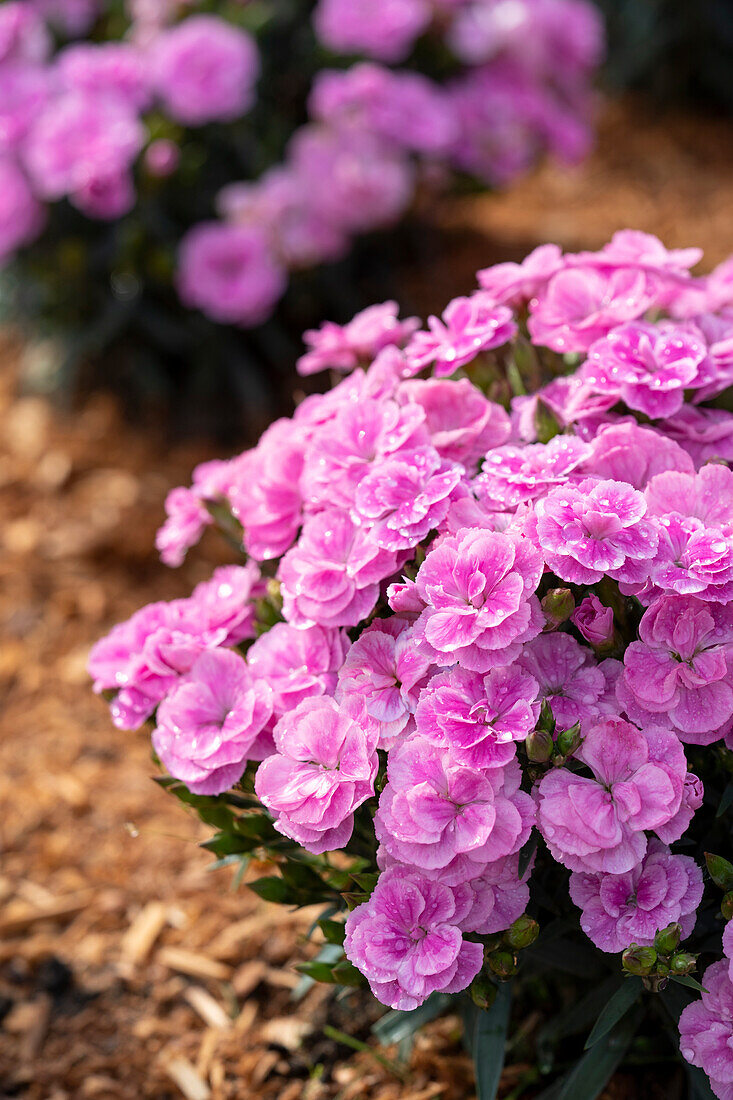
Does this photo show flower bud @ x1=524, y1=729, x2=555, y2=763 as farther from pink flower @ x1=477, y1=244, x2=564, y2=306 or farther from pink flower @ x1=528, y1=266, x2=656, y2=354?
pink flower @ x1=477, y1=244, x2=564, y2=306

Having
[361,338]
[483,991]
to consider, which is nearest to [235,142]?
[361,338]

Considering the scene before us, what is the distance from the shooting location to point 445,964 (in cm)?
108

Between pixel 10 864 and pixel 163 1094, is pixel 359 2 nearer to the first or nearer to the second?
pixel 10 864

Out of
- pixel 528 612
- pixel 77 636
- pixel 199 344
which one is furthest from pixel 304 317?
pixel 528 612

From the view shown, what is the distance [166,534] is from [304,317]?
2.28 m

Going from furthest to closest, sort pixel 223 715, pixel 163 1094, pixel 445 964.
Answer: pixel 163 1094
pixel 223 715
pixel 445 964

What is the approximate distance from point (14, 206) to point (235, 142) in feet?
2.48

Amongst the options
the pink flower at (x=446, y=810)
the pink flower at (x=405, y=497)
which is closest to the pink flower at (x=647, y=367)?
the pink flower at (x=405, y=497)

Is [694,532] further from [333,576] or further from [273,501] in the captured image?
[273,501]

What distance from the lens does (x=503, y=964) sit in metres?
1.16

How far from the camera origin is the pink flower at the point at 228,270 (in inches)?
129

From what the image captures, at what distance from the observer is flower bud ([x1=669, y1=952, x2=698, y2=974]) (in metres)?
1.09

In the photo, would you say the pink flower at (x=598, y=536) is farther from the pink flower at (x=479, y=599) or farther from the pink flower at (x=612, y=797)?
the pink flower at (x=612, y=797)

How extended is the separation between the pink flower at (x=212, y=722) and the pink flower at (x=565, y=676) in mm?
310
